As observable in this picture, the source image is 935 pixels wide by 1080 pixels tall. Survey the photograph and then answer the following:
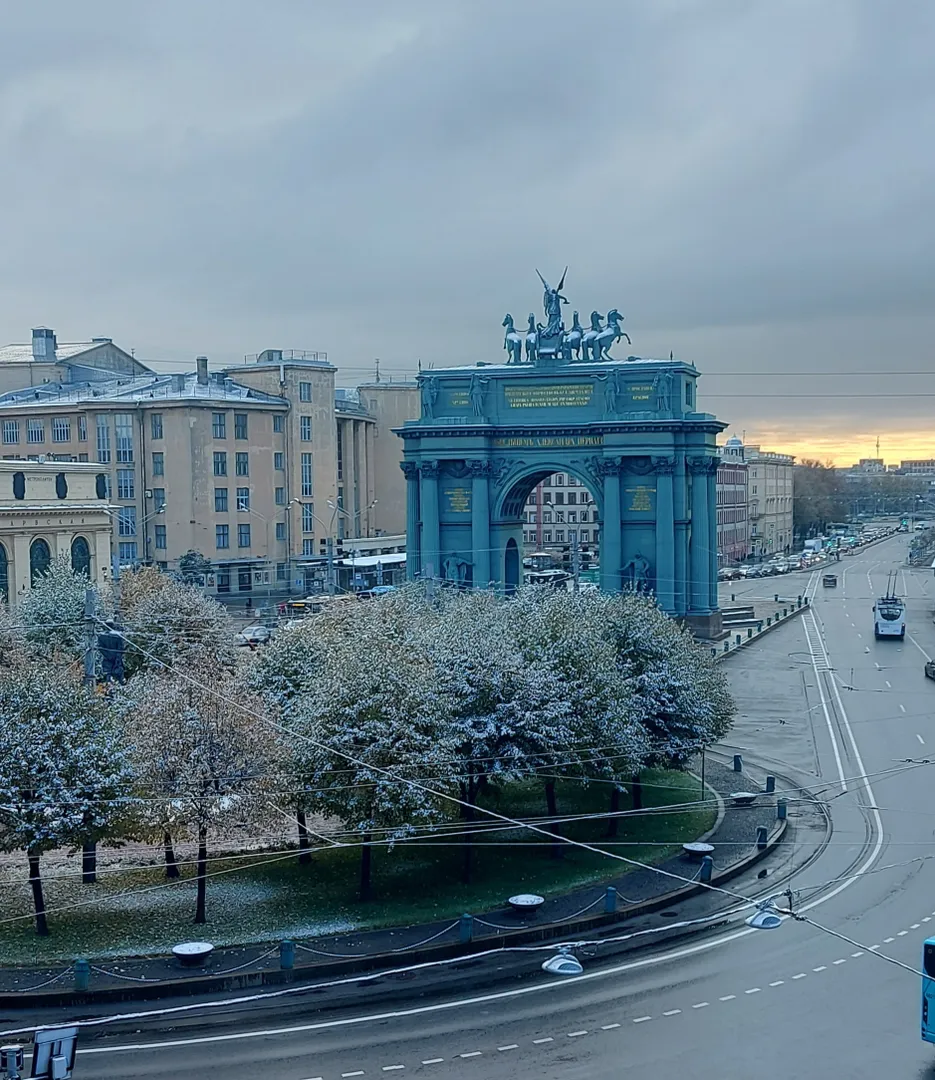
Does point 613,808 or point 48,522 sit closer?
point 613,808

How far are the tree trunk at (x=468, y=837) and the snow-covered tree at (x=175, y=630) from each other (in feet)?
39.1

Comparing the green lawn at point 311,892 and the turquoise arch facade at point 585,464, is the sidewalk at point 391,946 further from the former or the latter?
the turquoise arch facade at point 585,464

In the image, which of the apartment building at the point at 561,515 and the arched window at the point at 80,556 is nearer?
the arched window at the point at 80,556

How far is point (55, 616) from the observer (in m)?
48.2

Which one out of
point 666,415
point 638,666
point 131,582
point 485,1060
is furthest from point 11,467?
point 485,1060

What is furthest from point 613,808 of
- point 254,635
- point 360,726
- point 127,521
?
point 127,521

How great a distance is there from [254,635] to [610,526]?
20482 mm

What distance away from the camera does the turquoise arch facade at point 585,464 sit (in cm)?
6931

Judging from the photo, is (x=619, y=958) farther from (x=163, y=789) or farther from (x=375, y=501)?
(x=375, y=501)

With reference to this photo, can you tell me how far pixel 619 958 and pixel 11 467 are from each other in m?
50.1

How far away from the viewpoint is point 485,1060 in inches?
818

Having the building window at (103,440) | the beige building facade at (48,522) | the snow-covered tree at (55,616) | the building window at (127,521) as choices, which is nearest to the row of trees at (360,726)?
the snow-covered tree at (55,616)

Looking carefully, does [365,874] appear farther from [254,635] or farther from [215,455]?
[215,455]

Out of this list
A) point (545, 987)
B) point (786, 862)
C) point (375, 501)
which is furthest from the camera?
point (375, 501)
